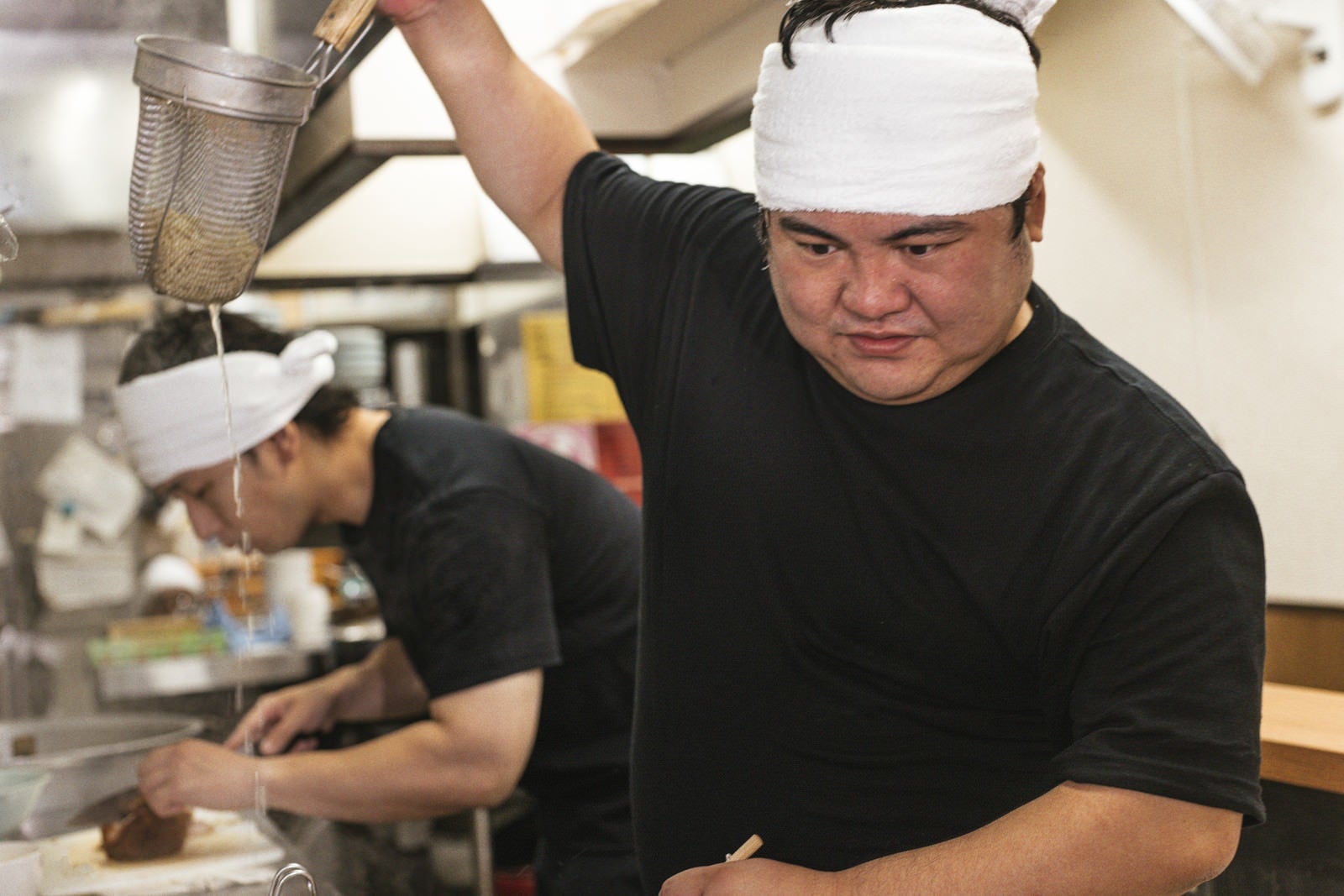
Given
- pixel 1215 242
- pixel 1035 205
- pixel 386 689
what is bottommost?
pixel 386 689

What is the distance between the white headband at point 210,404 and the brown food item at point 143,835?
0.46 metres

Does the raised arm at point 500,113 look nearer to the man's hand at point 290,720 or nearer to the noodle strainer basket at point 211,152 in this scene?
the noodle strainer basket at point 211,152

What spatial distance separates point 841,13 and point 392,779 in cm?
116

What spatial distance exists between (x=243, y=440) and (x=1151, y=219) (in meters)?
1.34

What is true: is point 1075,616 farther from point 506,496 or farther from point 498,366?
point 498,366

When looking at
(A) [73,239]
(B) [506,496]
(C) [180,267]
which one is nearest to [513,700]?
(B) [506,496]

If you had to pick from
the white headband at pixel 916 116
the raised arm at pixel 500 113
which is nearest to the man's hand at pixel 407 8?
the raised arm at pixel 500 113

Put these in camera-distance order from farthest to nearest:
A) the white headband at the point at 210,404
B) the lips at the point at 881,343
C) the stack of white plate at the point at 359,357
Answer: the stack of white plate at the point at 359,357 < the white headband at the point at 210,404 < the lips at the point at 881,343

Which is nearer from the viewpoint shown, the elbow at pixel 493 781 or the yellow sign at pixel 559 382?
the elbow at pixel 493 781

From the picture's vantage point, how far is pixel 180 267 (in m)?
1.12

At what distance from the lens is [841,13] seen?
983 millimetres

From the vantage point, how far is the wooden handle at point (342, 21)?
1.11m

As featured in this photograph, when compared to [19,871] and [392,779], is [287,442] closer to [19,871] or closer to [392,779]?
[392,779]

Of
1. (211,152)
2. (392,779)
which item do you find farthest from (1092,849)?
(392,779)
